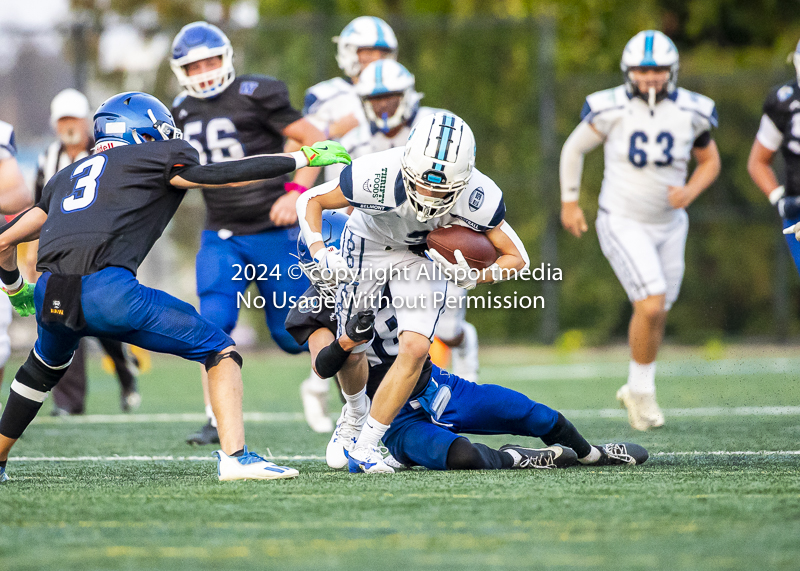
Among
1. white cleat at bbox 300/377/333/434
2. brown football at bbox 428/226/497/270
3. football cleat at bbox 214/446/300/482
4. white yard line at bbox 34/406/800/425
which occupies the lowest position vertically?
white yard line at bbox 34/406/800/425

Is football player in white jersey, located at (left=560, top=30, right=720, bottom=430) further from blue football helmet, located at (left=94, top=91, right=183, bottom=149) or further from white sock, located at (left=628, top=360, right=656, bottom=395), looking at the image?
blue football helmet, located at (left=94, top=91, right=183, bottom=149)

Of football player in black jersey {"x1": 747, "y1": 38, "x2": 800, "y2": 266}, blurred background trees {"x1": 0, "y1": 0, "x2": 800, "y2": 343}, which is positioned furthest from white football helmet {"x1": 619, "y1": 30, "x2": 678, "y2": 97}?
blurred background trees {"x1": 0, "y1": 0, "x2": 800, "y2": 343}

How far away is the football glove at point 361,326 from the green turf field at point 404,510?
0.53 metres

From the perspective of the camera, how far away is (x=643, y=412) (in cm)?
575

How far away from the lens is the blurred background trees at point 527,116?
11.8 m

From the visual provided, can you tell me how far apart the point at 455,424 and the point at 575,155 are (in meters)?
2.65

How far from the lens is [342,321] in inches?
171

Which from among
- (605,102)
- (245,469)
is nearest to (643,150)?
(605,102)

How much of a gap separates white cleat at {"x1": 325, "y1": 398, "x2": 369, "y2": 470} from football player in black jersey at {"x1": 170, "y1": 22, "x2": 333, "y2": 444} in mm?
1215

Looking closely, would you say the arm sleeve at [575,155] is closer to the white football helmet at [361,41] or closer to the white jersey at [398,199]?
the white football helmet at [361,41]

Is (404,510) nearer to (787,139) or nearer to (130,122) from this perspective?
(130,122)

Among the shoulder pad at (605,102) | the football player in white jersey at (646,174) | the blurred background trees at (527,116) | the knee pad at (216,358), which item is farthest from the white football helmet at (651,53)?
the blurred background trees at (527,116)

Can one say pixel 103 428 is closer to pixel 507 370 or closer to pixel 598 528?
pixel 598 528

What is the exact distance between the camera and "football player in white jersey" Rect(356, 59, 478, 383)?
617 cm
